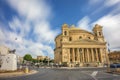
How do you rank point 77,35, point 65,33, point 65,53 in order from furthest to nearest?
1. point 77,35
2. point 65,33
3. point 65,53

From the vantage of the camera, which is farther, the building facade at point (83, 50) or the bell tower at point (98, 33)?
the bell tower at point (98, 33)

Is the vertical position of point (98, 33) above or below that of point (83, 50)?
above

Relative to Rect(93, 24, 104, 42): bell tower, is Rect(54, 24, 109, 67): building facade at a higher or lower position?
lower

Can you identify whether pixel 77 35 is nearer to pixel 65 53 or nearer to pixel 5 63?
pixel 65 53

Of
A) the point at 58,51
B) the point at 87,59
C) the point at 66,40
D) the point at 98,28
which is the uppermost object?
the point at 98,28

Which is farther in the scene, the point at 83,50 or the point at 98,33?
the point at 98,33

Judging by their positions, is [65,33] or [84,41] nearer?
[84,41]

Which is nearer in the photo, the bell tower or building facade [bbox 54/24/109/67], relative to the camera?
building facade [bbox 54/24/109/67]

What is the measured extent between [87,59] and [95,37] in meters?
22.0

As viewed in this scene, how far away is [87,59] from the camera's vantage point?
93.1m

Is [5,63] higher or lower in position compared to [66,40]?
lower

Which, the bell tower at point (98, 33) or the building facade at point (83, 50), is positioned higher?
the bell tower at point (98, 33)

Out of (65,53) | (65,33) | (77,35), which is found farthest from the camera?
(77,35)

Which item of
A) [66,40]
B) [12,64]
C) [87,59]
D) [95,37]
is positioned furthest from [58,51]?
[12,64]
